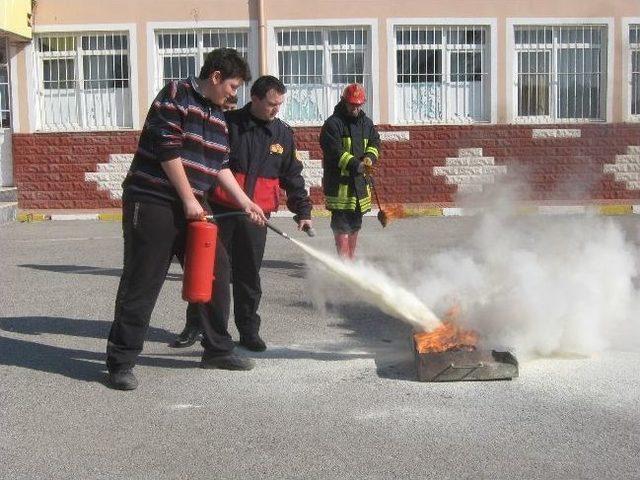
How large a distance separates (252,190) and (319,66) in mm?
10621

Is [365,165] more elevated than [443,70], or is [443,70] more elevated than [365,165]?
[443,70]

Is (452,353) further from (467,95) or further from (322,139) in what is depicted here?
(467,95)

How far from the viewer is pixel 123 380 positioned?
560cm

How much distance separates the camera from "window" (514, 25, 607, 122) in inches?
656

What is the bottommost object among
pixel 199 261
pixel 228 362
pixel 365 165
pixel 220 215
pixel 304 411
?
pixel 304 411

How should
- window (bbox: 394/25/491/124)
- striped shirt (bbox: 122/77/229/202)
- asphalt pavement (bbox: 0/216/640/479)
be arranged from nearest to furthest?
1. asphalt pavement (bbox: 0/216/640/479)
2. striped shirt (bbox: 122/77/229/202)
3. window (bbox: 394/25/491/124)

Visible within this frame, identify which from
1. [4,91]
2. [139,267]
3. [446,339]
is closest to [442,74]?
[4,91]

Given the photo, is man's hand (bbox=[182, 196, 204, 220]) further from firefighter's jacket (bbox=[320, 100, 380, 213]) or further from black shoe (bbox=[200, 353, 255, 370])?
firefighter's jacket (bbox=[320, 100, 380, 213])

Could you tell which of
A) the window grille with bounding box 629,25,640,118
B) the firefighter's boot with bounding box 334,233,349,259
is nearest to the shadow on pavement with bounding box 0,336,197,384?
the firefighter's boot with bounding box 334,233,349,259

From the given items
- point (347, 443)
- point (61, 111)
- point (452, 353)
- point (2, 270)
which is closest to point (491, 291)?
point (452, 353)

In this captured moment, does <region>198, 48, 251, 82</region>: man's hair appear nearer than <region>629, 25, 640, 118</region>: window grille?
Yes

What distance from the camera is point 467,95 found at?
55.1ft

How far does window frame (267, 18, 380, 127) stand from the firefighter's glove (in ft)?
25.5

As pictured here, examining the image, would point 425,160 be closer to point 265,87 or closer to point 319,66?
point 319,66
